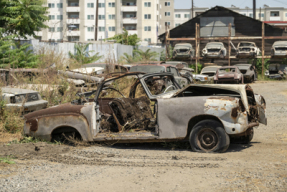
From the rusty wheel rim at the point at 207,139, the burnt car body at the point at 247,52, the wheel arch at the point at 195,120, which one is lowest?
the rusty wheel rim at the point at 207,139

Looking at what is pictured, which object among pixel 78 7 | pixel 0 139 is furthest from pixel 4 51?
pixel 78 7

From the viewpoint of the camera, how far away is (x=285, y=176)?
216 inches

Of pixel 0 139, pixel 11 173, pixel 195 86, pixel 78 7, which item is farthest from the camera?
pixel 78 7

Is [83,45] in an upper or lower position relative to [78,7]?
lower

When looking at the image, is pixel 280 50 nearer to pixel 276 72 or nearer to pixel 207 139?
pixel 276 72

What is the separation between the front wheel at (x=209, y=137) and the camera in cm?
689

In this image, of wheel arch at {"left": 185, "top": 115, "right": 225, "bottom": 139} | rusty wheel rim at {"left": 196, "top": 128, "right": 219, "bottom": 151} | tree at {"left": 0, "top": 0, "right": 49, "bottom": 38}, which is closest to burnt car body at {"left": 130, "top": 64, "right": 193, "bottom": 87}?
tree at {"left": 0, "top": 0, "right": 49, "bottom": 38}

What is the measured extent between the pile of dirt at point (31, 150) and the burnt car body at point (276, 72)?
2374 centimetres

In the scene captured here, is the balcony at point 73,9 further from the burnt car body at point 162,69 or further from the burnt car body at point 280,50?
the burnt car body at point 162,69

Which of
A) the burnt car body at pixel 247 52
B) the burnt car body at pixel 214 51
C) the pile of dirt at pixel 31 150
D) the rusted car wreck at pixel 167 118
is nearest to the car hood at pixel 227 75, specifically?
the burnt car body at pixel 214 51

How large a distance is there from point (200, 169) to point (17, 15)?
16525mm

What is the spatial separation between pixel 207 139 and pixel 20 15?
15.4 m

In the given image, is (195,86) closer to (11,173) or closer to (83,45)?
(11,173)

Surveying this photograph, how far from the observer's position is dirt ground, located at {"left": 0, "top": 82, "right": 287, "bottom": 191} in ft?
17.3
